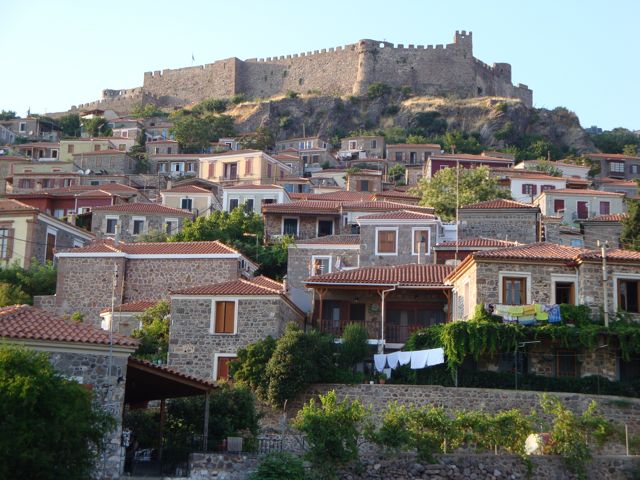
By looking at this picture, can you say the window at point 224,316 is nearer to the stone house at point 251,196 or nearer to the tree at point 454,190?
the tree at point 454,190

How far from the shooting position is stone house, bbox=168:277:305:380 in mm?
36031

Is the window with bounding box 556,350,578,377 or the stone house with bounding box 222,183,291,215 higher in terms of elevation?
the stone house with bounding box 222,183,291,215

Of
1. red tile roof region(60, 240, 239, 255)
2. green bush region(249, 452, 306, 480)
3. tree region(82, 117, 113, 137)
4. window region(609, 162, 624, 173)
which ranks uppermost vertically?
tree region(82, 117, 113, 137)

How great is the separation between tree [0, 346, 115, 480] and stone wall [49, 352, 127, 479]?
188cm

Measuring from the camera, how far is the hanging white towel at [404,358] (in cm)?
3578

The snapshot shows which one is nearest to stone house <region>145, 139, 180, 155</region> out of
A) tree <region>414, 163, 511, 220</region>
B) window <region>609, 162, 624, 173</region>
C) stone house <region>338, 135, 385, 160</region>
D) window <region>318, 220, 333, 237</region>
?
stone house <region>338, 135, 385, 160</region>

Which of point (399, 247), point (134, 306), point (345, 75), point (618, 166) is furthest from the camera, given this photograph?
point (345, 75)

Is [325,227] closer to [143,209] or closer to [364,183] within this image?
[143,209]

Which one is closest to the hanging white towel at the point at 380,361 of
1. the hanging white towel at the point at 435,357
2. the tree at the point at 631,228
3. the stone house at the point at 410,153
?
the hanging white towel at the point at 435,357

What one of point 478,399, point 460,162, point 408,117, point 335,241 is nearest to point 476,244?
point 335,241

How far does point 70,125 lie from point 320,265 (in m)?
73.2

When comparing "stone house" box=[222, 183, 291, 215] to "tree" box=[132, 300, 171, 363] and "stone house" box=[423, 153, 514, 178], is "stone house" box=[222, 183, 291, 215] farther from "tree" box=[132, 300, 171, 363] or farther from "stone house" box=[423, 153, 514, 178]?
"tree" box=[132, 300, 171, 363]

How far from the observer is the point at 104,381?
80.3 feet

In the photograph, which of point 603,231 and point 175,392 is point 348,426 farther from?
point 603,231
